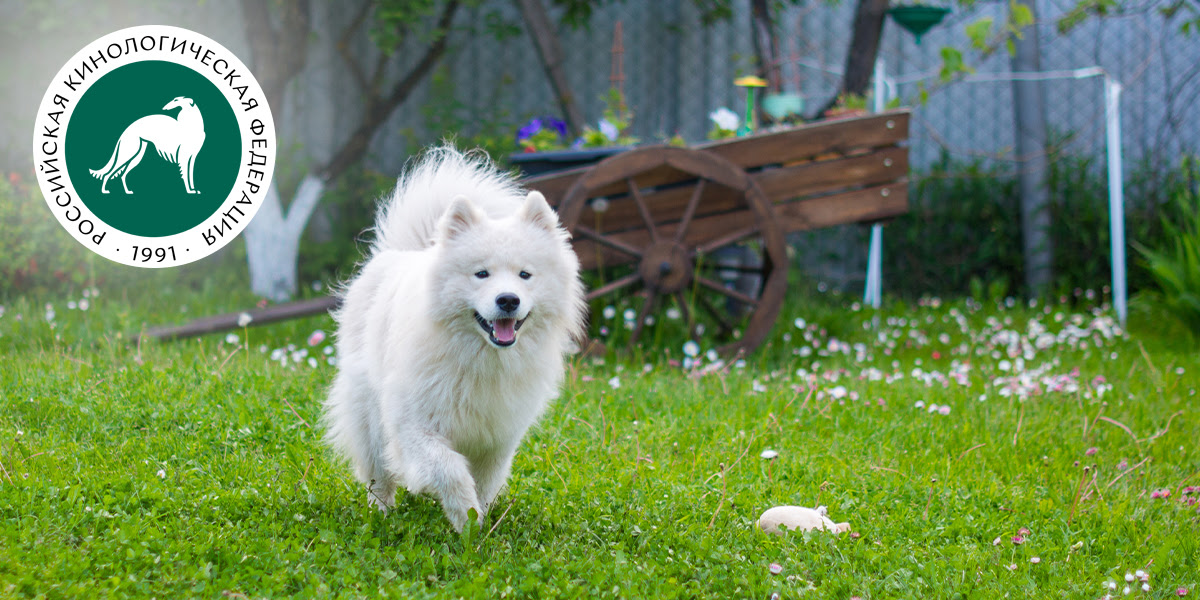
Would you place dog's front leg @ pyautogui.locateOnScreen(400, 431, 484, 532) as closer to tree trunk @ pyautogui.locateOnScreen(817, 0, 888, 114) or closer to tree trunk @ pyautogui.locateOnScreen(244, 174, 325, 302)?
tree trunk @ pyautogui.locateOnScreen(244, 174, 325, 302)

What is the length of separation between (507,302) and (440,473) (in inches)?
20.0

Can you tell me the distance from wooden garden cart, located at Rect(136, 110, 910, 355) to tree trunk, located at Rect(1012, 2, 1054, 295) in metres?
2.70

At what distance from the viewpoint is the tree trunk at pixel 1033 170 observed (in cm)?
769

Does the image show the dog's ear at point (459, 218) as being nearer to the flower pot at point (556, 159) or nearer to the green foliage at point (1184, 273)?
the flower pot at point (556, 159)

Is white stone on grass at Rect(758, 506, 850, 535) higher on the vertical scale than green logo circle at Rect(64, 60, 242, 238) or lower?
lower

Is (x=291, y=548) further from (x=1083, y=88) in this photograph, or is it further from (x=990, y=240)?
(x=1083, y=88)

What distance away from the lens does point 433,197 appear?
341 cm

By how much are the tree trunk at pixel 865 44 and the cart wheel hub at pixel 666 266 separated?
232 cm

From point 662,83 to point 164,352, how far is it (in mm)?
5468

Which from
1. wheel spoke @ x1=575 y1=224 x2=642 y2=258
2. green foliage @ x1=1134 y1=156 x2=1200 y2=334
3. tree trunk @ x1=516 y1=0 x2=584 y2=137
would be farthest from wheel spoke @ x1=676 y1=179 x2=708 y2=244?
green foliage @ x1=1134 y1=156 x2=1200 y2=334

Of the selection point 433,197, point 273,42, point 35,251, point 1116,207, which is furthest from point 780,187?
point 35,251

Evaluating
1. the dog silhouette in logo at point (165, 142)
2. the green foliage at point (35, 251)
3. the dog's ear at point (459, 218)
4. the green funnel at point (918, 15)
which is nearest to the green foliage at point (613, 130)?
the green funnel at point (918, 15)

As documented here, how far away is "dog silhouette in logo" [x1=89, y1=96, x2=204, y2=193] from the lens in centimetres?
348

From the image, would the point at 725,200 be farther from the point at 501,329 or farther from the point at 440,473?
the point at 440,473
